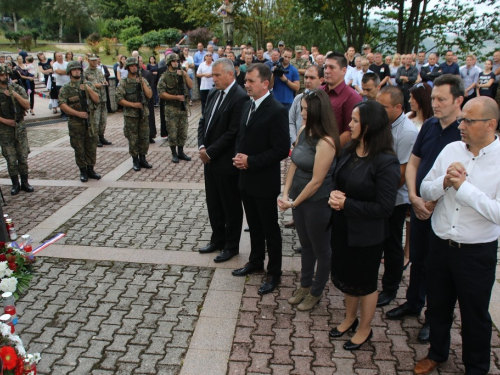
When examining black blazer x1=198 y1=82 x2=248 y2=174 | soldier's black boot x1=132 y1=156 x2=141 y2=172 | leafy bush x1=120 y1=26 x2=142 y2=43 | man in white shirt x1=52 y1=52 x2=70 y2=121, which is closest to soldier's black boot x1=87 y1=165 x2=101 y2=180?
soldier's black boot x1=132 y1=156 x2=141 y2=172

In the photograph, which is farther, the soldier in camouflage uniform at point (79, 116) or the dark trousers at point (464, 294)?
the soldier in camouflage uniform at point (79, 116)

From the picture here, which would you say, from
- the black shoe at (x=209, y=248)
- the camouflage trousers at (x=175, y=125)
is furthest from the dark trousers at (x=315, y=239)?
the camouflage trousers at (x=175, y=125)

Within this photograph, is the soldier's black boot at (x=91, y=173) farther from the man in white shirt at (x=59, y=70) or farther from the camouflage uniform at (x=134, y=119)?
the man in white shirt at (x=59, y=70)

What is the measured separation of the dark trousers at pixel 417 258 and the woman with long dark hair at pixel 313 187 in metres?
0.72

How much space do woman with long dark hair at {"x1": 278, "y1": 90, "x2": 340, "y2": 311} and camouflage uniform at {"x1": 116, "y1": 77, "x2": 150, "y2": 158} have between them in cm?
538

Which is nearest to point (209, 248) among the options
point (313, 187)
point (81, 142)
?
point (313, 187)

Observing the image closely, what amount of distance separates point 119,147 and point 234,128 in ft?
21.9

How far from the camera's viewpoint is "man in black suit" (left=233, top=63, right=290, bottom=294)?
4422mm

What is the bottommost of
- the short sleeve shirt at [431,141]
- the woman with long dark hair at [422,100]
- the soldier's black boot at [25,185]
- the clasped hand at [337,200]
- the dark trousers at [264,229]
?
the soldier's black boot at [25,185]

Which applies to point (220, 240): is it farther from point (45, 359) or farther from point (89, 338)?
point (45, 359)

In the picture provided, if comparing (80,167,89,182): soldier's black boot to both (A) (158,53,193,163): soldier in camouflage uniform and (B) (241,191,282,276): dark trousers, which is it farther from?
(B) (241,191,282,276): dark trousers

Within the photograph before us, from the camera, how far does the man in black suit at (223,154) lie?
500 cm

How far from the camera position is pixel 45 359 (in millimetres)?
3654

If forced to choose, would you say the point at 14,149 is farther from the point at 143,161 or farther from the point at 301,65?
the point at 301,65
